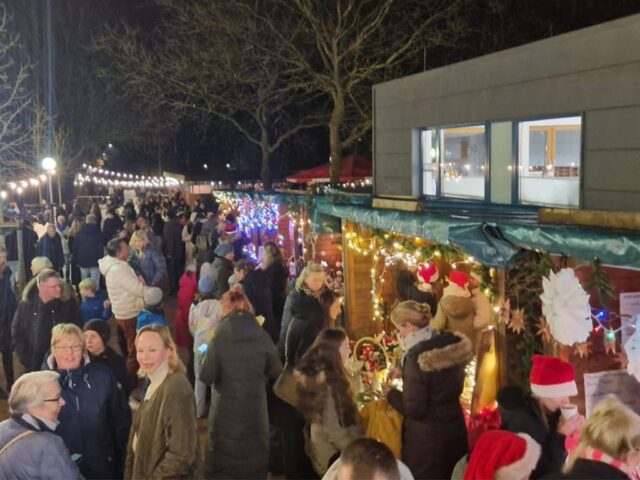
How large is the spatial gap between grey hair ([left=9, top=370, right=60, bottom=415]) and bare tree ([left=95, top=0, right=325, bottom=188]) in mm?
17301

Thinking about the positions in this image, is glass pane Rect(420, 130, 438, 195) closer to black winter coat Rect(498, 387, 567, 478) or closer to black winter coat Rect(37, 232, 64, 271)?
black winter coat Rect(498, 387, 567, 478)

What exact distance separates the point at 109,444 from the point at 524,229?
311 cm

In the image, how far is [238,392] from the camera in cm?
528

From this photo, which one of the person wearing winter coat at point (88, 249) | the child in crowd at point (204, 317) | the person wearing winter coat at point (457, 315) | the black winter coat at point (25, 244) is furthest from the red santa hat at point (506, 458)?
the black winter coat at point (25, 244)

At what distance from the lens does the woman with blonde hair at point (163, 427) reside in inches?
157

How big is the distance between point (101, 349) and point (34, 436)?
2072mm

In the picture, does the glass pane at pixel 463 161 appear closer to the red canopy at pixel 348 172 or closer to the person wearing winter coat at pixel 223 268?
the person wearing winter coat at pixel 223 268

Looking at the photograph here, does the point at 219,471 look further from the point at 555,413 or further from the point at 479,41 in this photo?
the point at 479,41

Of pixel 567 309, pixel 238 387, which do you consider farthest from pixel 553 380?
pixel 238 387

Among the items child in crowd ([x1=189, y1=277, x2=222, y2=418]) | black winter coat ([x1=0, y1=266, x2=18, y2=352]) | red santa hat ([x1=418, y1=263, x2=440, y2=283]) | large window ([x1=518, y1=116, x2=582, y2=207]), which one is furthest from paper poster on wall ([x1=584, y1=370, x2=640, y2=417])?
black winter coat ([x1=0, y1=266, x2=18, y2=352])

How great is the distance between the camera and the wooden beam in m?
4.13

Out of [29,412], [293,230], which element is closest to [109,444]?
[29,412]

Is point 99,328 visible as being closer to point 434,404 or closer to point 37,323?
point 37,323

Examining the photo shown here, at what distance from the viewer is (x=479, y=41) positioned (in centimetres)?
1959
